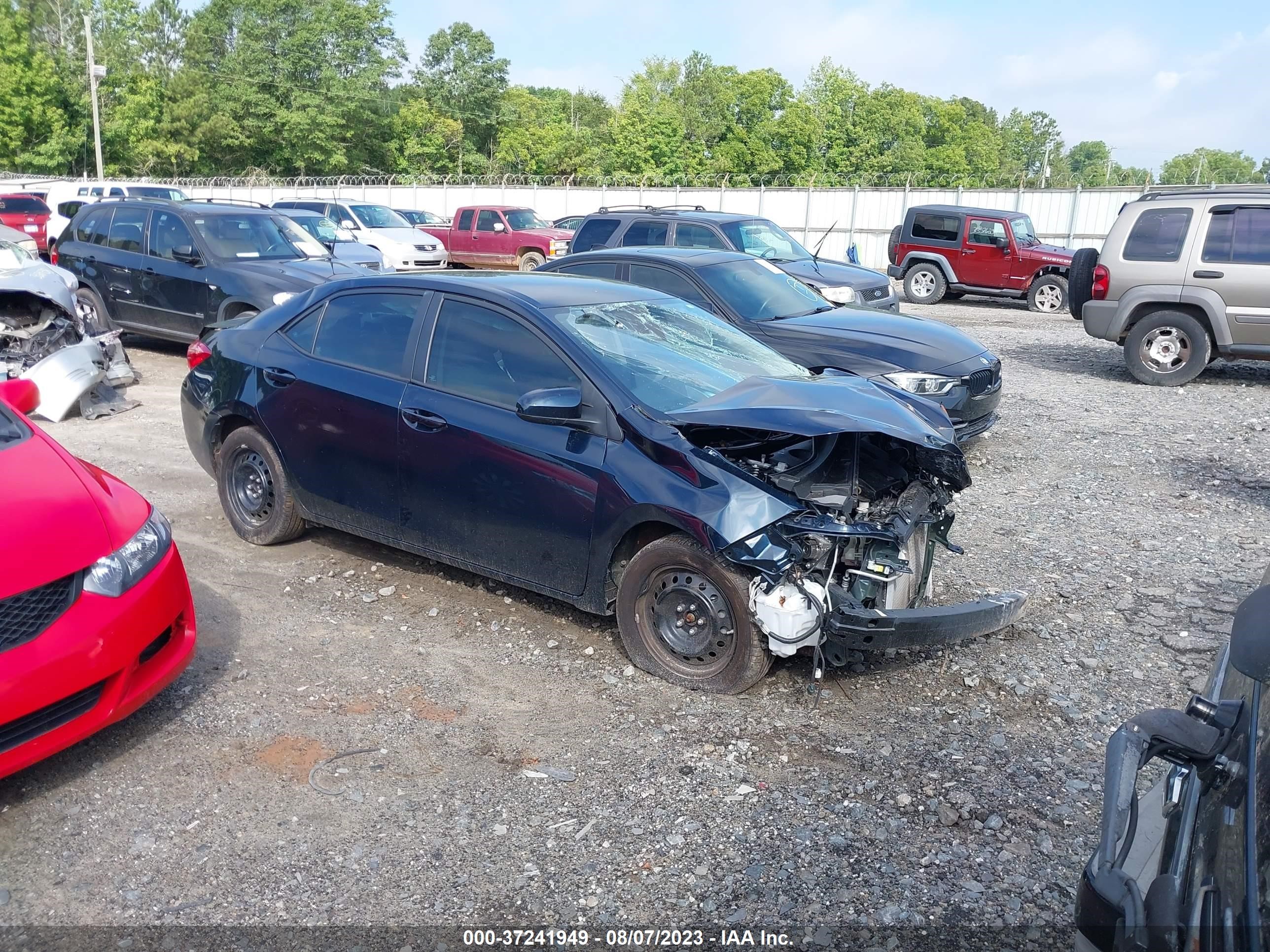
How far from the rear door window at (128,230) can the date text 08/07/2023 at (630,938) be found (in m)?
10.6

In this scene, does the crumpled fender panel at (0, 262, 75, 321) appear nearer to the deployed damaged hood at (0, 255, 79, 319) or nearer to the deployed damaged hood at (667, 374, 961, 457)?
the deployed damaged hood at (0, 255, 79, 319)

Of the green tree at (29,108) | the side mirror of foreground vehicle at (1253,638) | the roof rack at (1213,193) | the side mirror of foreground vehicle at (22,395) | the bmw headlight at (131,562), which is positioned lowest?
the bmw headlight at (131,562)

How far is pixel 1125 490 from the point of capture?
7402 mm

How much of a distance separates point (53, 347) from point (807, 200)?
2547 centimetres

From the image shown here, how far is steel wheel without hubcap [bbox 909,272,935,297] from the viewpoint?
785 inches

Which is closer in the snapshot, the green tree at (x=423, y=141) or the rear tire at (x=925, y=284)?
the rear tire at (x=925, y=284)

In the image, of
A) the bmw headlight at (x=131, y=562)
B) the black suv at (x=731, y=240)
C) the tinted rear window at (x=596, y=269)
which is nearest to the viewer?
the bmw headlight at (x=131, y=562)

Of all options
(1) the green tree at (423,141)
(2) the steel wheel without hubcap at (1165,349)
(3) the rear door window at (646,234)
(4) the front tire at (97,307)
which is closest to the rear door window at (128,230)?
(4) the front tire at (97,307)

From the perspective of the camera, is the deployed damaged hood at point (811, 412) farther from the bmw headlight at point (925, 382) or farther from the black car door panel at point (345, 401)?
the bmw headlight at point (925, 382)

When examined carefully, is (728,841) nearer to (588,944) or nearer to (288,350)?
(588,944)

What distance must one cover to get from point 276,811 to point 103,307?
10.0m

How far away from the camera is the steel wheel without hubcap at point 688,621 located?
412cm

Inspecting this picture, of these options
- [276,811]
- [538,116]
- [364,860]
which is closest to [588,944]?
[364,860]

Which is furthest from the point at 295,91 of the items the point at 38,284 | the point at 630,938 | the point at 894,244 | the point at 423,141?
the point at 630,938
